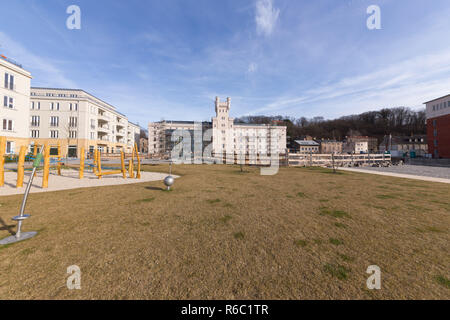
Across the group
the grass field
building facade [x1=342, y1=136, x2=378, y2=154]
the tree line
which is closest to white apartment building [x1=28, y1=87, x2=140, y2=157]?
the grass field

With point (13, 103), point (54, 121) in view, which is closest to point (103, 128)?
point (54, 121)

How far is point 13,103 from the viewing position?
25.6 meters

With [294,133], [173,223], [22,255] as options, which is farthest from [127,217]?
[294,133]

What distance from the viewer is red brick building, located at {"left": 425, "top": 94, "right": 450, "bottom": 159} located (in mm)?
Result: 35203

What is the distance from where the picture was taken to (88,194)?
264 inches

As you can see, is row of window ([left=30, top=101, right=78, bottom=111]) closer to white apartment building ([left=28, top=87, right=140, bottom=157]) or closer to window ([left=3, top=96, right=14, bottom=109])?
white apartment building ([left=28, top=87, right=140, bottom=157])

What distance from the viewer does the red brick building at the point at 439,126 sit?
35.2 m

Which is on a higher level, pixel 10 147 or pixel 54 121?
pixel 54 121

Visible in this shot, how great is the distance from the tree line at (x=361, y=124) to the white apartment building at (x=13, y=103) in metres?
85.9

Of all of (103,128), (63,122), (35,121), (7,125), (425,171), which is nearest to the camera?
(425,171)

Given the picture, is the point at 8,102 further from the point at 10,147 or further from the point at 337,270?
the point at 337,270

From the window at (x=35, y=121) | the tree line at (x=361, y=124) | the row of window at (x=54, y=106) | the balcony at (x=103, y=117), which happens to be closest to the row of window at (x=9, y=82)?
the row of window at (x=54, y=106)

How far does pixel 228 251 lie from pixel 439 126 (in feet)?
192

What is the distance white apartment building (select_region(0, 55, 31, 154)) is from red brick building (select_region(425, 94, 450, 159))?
79586 millimetres
